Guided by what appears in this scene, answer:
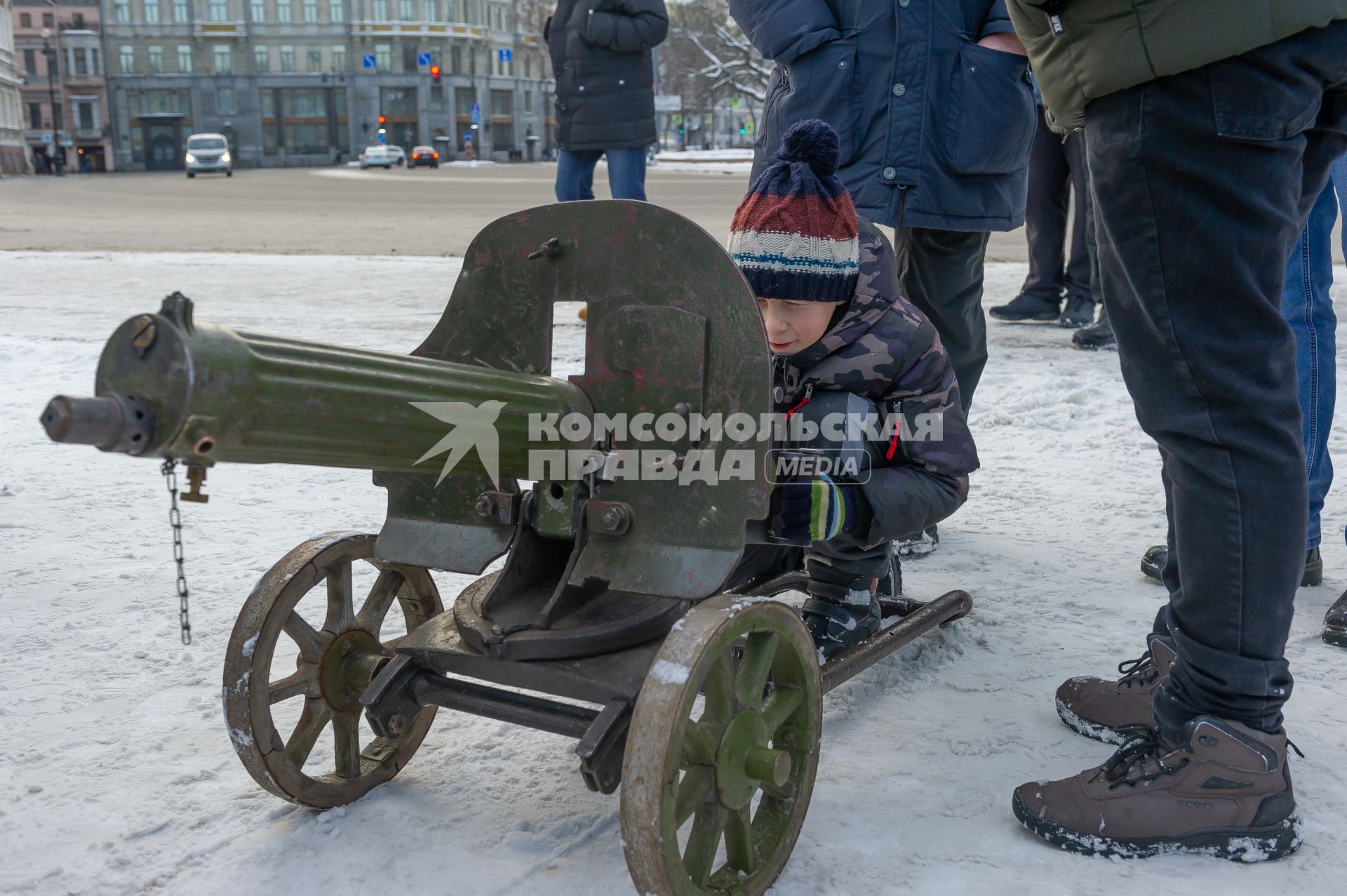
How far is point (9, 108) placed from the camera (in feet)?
203

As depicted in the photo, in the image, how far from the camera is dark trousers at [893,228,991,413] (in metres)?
3.31

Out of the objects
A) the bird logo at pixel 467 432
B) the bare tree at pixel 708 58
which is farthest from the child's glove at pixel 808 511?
the bare tree at pixel 708 58

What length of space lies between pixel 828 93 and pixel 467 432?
1.80 m

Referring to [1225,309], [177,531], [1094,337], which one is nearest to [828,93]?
[1225,309]

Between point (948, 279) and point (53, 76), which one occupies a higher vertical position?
point (53, 76)

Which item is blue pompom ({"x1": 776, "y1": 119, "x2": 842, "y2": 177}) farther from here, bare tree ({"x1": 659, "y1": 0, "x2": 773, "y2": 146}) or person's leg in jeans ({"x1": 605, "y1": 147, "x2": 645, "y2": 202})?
bare tree ({"x1": 659, "y1": 0, "x2": 773, "y2": 146})

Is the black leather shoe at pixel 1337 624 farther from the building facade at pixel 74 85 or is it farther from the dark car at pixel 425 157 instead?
the building facade at pixel 74 85

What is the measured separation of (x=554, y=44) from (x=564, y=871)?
6.67m

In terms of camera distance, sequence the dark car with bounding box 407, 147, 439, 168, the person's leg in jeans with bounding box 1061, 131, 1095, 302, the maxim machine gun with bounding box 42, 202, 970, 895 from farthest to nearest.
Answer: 1. the dark car with bounding box 407, 147, 439, 168
2. the person's leg in jeans with bounding box 1061, 131, 1095, 302
3. the maxim machine gun with bounding box 42, 202, 970, 895

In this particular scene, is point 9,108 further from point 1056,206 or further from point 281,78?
point 1056,206

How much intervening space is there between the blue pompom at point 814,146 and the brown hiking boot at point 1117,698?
44.0 inches

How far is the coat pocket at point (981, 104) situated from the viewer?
321 cm

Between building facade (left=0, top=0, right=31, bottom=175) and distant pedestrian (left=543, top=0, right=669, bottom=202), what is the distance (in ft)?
178

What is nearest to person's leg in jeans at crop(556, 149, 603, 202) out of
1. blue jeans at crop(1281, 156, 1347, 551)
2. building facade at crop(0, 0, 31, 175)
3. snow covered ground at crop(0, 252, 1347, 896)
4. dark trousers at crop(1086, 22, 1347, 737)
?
snow covered ground at crop(0, 252, 1347, 896)
